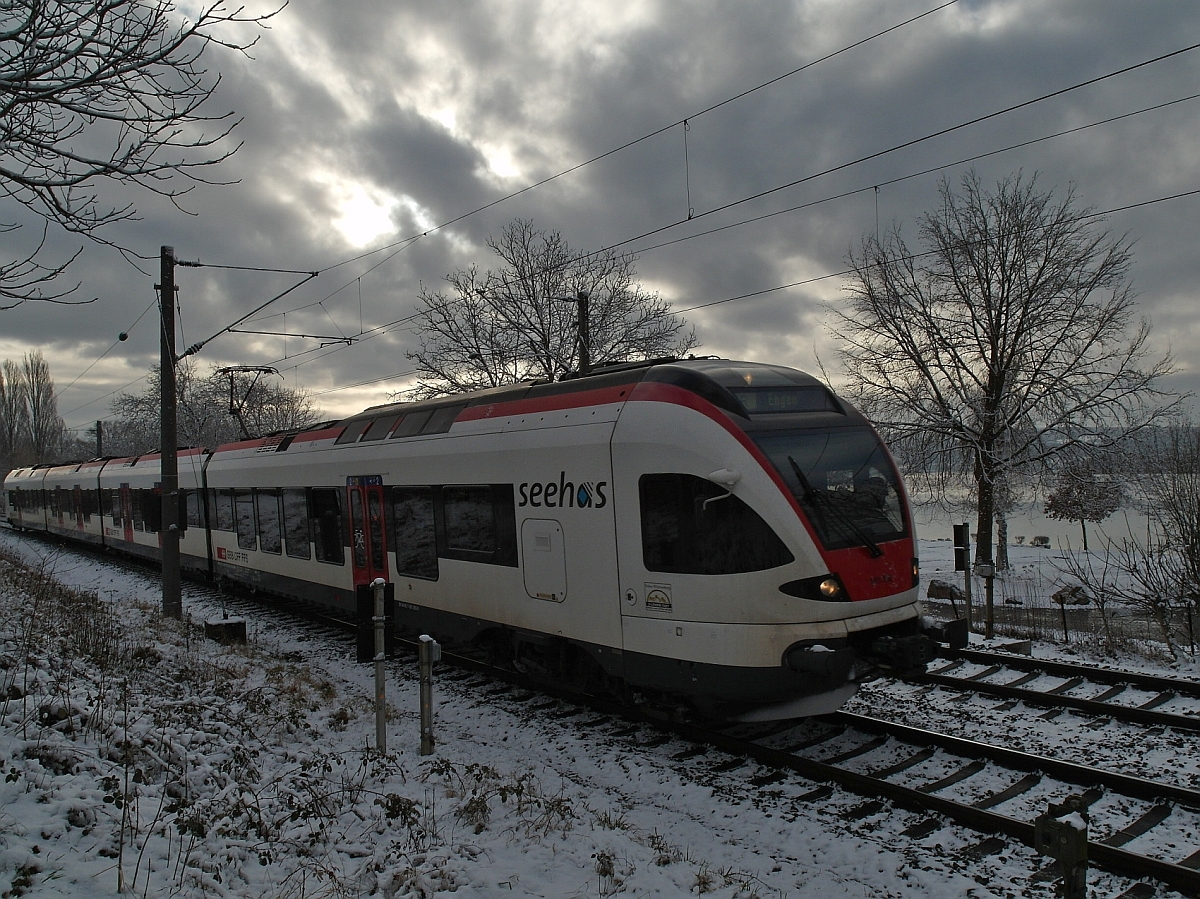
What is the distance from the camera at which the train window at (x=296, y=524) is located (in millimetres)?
12008

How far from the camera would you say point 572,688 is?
24.4 feet

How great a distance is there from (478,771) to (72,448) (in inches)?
4081

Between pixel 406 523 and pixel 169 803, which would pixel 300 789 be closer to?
pixel 169 803

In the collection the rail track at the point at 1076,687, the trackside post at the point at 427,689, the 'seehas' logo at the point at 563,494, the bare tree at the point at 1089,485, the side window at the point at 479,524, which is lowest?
the rail track at the point at 1076,687

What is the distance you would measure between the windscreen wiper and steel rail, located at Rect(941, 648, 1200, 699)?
4.73 ft

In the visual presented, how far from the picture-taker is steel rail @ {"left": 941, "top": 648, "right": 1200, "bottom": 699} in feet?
23.9

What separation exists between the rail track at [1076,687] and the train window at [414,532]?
5.57m

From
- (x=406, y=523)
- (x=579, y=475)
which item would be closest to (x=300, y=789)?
(x=579, y=475)

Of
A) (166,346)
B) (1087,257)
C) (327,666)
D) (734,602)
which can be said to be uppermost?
(1087,257)

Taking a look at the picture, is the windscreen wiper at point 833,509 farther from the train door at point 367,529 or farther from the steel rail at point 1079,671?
the train door at point 367,529

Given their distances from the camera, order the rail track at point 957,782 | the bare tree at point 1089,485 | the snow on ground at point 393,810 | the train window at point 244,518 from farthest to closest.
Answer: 1. the bare tree at point 1089,485
2. the train window at point 244,518
3. the rail track at point 957,782
4. the snow on ground at point 393,810

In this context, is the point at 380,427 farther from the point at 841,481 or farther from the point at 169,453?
the point at 841,481

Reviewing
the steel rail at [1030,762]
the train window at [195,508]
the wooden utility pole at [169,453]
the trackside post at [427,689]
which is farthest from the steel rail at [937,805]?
the train window at [195,508]

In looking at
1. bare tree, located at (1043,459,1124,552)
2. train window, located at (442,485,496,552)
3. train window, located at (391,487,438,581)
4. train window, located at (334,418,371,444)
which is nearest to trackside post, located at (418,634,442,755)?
train window, located at (442,485,496,552)
